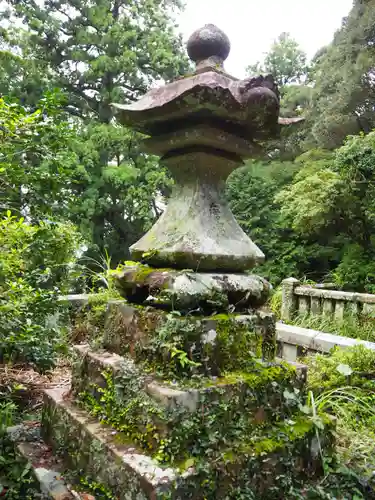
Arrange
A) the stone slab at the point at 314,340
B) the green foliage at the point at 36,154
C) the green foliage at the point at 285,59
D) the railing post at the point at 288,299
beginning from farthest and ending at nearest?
the green foliage at the point at 285,59, the railing post at the point at 288,299, the stone slab at the point at 314,340, the green foliage at the point at 36,154

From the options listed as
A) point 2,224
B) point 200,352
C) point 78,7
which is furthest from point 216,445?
point 78,7

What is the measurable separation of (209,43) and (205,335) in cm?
132

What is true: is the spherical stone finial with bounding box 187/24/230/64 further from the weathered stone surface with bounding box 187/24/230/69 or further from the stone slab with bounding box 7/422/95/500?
the stone slab with bounding box 7/422/95/500

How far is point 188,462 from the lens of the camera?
1300mm

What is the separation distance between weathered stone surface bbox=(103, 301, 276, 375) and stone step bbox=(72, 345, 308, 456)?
6 centimetres

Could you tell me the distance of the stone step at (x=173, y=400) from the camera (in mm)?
1363

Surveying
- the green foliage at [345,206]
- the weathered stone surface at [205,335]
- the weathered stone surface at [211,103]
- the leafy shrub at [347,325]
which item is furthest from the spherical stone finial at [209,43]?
the green foliage at [345,206]

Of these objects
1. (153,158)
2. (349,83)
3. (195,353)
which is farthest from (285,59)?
(195,353)

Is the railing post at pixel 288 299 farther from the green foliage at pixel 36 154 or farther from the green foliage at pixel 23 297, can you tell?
the green foliage at pixel 36 154

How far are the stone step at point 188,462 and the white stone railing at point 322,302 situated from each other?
15.2 ft

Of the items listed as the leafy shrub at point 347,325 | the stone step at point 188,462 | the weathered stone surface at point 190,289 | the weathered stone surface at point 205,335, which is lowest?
the leafy shrub at point 347,325

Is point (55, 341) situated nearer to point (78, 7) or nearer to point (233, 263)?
point (233, 263)

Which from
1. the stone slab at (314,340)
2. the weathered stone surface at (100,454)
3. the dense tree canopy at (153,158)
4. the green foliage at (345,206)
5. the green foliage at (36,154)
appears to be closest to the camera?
the weathered stone surface at (100,454)

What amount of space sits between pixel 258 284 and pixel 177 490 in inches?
34.1
